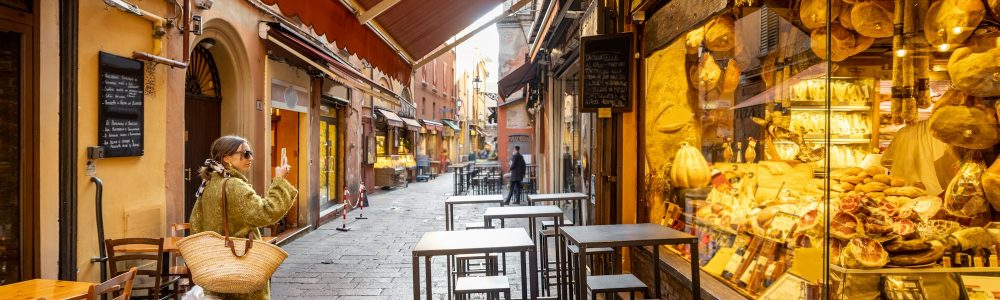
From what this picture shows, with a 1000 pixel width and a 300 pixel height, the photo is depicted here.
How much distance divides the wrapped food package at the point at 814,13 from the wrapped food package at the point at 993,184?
1094 millimetres

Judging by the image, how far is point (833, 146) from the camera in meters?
3.99

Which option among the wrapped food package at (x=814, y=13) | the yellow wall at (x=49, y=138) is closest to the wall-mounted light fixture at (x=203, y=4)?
the yellow wall at (x=49, y=138)

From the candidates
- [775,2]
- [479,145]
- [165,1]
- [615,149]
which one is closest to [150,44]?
[165,1]

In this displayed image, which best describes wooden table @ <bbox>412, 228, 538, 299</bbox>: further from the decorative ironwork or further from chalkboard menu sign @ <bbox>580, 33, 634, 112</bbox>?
the decorative ironwork

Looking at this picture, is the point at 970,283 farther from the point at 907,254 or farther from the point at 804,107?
the point at 804,107

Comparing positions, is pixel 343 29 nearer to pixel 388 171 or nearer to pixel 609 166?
pixel 609 166

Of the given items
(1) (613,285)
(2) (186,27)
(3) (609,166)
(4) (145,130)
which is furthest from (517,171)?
(1) (613,285)

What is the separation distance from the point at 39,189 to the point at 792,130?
5547mm

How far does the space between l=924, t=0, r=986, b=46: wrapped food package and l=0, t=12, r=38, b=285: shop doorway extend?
18.0 feet

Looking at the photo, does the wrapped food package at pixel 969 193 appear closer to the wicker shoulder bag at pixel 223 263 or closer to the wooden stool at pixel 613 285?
the wooden stool at pixel 613 285

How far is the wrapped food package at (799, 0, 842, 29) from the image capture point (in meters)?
3.21

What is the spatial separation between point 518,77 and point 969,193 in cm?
1216

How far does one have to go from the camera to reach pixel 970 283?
2326mm

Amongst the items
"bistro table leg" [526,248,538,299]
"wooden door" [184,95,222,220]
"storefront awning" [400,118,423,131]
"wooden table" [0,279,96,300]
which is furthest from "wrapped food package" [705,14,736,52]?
"storefront awning" [400,118,423,131]
